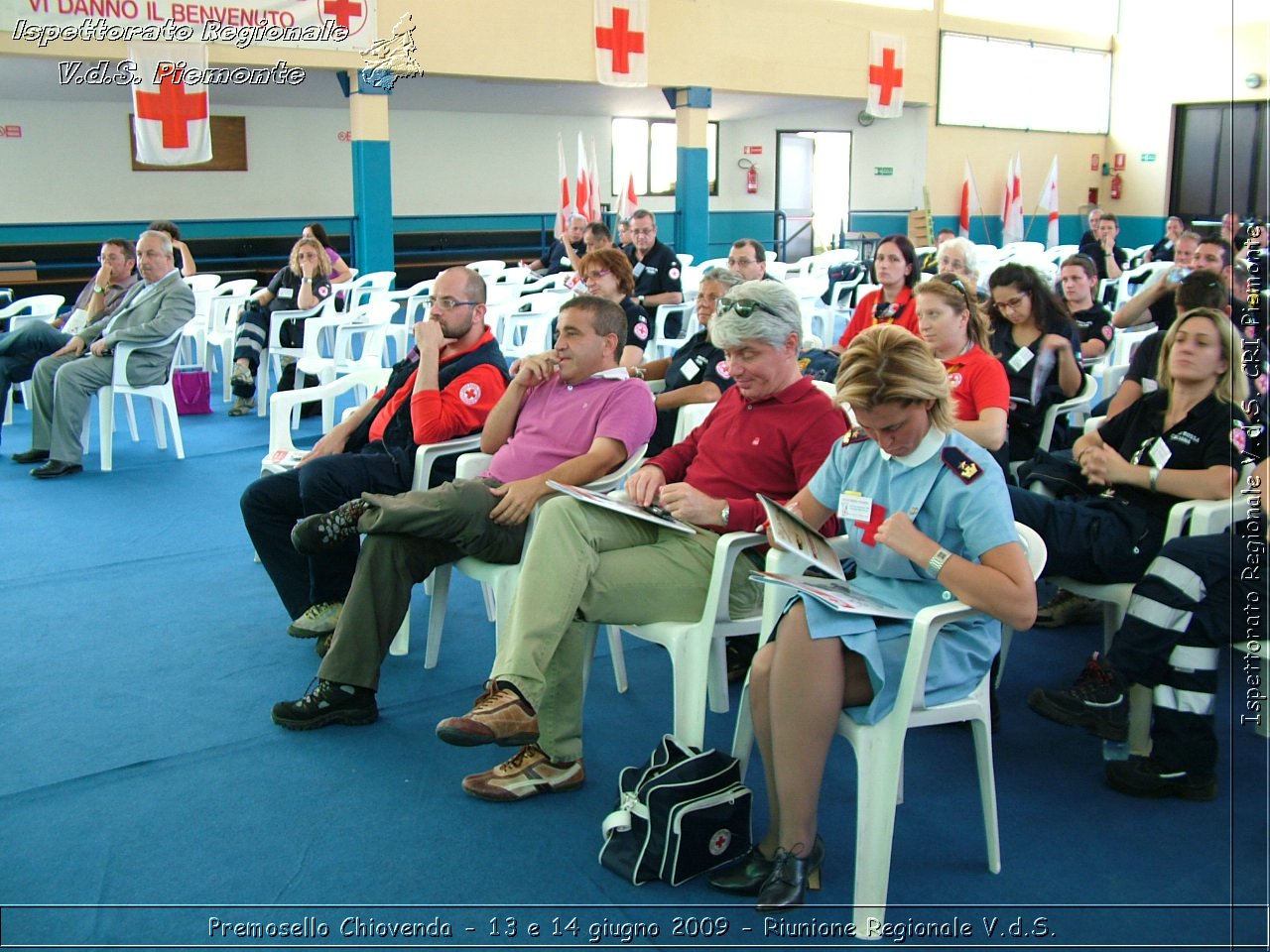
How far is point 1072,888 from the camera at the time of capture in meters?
2.24

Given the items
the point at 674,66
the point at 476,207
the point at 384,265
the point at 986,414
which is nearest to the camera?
Result: the point at 986,414

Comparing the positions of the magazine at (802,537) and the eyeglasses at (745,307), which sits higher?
the eyeglasses at (745,307)

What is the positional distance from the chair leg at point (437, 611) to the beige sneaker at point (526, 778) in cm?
73

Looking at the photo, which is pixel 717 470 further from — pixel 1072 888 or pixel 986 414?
pixel 1072 888

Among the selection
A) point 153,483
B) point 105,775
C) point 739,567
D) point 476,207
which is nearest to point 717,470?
point 739,567

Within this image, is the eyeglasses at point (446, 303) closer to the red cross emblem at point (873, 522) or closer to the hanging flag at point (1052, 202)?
the red cross emblem at point (873, 522)

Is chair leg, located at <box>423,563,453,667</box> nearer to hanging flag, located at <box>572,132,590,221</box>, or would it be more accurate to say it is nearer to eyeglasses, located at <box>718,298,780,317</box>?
eyeglasses, located at <box>718,298,780,317</box>

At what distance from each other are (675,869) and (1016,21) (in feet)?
52.5

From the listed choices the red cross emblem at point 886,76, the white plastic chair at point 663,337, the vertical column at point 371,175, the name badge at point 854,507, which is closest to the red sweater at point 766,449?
the name badge at point 854,507

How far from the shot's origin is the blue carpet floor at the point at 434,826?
6.98 ft

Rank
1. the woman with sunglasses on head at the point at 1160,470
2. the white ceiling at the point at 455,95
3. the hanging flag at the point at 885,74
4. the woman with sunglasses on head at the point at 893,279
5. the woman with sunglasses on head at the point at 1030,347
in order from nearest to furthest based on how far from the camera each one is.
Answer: the woman with sunglasses on head at the point at 1160,470, the woman with sunglasses on head at the point at 1030,347, the woman with sunglasses on head at the point at 893,279, the white ceiling at the point at 455,95, the hanging flag at the point at 885,74

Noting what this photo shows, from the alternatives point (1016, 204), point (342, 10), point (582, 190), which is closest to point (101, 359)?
point (342, 10)

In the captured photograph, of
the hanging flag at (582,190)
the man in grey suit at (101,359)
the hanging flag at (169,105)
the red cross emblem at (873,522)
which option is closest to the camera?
the red cross emblem at (873,522)

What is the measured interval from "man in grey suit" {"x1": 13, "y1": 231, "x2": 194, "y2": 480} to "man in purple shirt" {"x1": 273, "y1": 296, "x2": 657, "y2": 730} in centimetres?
309
